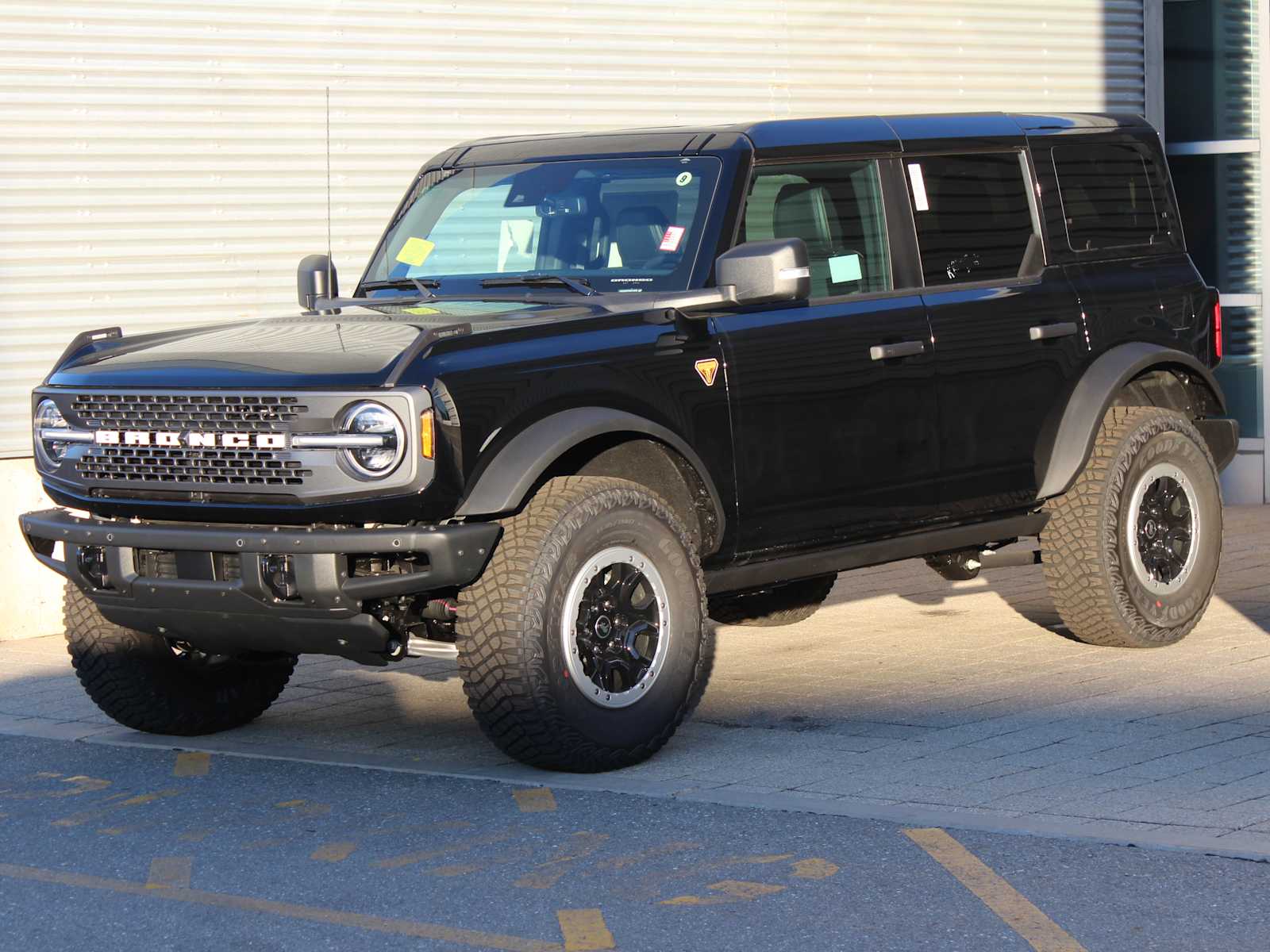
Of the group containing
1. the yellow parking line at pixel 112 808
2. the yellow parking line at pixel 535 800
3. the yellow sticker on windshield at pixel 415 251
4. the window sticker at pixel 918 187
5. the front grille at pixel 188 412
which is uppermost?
the window sticker at pixel 918 187

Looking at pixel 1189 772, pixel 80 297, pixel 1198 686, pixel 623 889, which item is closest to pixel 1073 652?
pixel 1198 686

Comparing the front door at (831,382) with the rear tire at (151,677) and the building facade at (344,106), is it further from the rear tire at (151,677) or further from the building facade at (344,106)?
the building facade at (344,106)

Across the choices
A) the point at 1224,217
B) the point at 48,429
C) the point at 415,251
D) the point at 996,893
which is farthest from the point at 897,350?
the point at 1224,217

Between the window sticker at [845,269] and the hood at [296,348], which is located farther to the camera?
the window sticker at [845,269]

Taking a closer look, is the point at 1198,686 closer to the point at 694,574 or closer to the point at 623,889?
the point at 694,574

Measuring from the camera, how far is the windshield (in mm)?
7297

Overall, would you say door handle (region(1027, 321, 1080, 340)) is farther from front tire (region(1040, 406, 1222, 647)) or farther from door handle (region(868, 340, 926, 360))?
door handle (region(868, 340, 926, 360))

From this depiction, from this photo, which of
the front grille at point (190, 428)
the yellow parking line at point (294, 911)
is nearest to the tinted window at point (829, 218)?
the front grille at point (190, 428)

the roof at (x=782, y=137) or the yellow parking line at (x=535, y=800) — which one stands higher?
the roof at (x=782, y=137)

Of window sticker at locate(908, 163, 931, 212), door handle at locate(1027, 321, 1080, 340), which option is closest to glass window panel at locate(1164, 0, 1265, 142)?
door handle at locate(1027, 321, 1080, 340)

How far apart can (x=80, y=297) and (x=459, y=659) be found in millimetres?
5027

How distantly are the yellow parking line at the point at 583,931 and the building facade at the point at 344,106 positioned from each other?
18.3 ft

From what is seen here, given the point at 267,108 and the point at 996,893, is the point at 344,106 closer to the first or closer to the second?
the point at 267,108

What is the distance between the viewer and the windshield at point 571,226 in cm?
730
